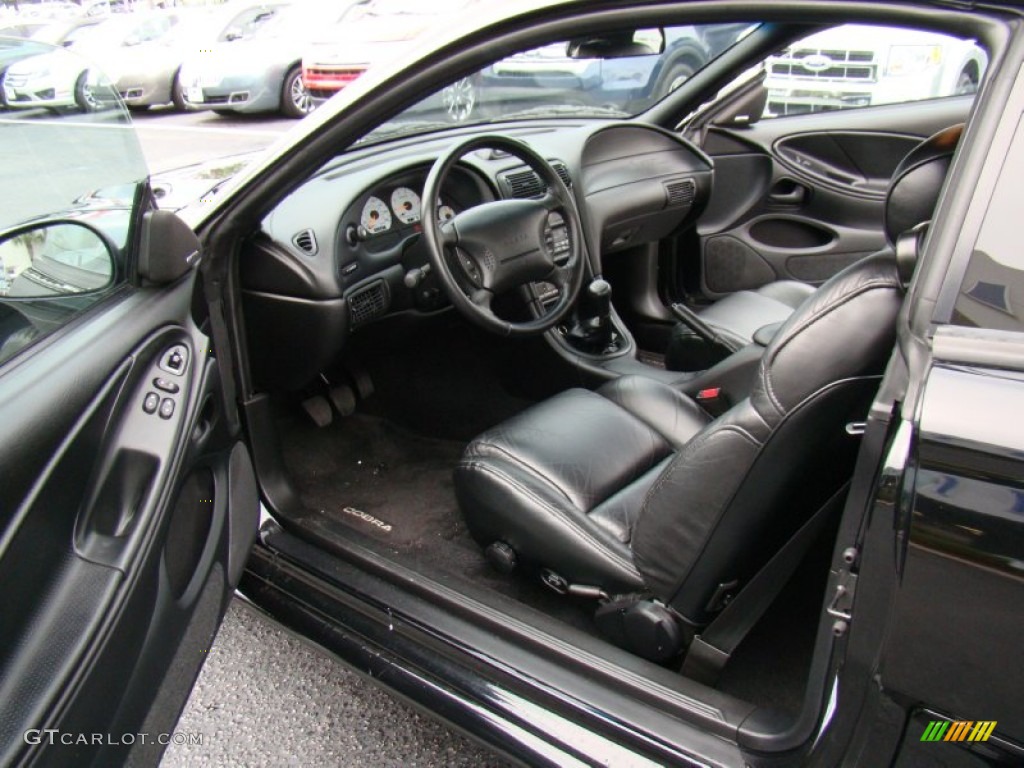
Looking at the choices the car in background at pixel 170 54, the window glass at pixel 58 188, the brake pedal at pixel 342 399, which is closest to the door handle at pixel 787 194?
the brake pedal at pixel 342 399

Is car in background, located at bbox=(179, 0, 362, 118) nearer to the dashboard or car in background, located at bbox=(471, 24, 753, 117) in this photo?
car in background, located at bbox=(471, 24, 753, 117)

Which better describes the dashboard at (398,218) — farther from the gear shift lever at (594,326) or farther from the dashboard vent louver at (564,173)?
the gear shift lever at (594,326)

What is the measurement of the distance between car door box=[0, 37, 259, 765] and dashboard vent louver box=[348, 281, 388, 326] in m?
0.61

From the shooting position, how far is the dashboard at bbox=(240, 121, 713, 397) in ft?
6.67

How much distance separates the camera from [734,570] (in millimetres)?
1361

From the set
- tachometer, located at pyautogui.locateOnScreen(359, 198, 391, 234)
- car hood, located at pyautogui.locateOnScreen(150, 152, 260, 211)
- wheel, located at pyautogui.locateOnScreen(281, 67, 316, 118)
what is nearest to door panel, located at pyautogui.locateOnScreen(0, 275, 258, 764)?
car hood, located at pyautogui.locateOnScreen(150, 152, 260, 211)

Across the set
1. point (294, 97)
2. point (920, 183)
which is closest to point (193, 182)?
point (920, 183)

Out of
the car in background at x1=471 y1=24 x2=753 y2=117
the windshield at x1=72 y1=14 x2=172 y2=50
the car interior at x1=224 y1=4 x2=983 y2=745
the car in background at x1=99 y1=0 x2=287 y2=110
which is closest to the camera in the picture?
the car interior at x1=224 y1=4 x2=983 y2=745

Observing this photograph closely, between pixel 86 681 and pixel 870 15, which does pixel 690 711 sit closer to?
pixel 86 681

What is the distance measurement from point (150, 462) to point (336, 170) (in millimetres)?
1219

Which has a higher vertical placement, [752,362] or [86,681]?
[86,681]

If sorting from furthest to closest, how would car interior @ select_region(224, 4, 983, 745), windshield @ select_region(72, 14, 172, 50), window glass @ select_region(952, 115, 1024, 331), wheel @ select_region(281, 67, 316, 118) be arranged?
windshield @ select_region(72, 14, 172, 50)
wheel @ select_region(281, 67, 316, 118)
car interior @ select_region(224, 4, 983, 745)
window glass @ select_region(952, 115, 1024, 331)

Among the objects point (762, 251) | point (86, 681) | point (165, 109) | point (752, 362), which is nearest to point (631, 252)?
point (762, 251)

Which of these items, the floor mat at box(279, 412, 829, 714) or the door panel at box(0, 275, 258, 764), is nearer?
the door panel at box(0, 275, 258, 764)
